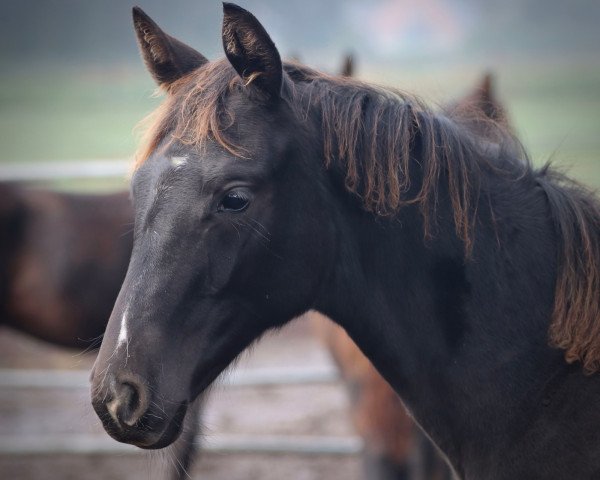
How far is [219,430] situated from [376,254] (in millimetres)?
3969

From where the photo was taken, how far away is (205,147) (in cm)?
168

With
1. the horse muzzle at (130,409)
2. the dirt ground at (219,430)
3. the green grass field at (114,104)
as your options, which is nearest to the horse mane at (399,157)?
the horse muzzle at (130,409)

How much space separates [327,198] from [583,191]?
0.70m

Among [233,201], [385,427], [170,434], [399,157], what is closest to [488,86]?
[385,427]

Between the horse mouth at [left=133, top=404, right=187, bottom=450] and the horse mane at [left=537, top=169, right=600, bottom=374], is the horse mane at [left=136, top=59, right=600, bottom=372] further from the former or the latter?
the horse mouth at [left=133, top=404, right=187, bottom=450]

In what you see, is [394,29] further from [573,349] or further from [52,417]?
[573,349]

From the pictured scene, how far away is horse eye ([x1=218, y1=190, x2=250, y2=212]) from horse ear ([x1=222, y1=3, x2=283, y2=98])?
0.27 m

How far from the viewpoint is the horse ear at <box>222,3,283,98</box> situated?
5.42 feet

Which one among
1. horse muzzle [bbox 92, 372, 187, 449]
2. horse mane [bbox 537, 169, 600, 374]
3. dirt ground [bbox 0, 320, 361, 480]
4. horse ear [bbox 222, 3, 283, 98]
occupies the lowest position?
dirt ground [bbox 0, 320, 361, 480]

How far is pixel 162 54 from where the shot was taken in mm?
1926

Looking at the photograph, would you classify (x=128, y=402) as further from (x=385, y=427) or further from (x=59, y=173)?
(x=59, y=173)

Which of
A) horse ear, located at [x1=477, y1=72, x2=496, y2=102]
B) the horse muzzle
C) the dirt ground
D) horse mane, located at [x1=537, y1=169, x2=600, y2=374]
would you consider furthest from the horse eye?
the dirt ground

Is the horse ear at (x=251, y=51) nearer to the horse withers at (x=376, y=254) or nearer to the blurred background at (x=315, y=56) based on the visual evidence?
the horse withers at (x=376, y=254)

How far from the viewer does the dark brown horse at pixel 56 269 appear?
4.36m
